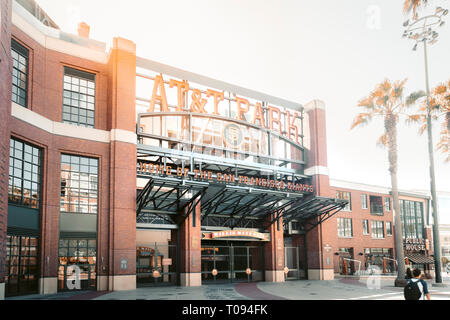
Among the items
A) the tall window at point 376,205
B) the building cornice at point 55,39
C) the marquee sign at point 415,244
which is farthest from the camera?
the marquee sign at point 415,244

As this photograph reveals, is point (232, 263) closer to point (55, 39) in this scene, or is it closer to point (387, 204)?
point (55, 39)

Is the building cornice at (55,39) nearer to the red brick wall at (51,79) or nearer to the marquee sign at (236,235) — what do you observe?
the red brick wall at (51,79)

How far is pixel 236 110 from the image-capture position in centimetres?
3894

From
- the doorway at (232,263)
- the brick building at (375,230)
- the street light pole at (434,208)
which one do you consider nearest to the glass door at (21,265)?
the doorway at (232,263)

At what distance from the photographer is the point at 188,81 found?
119 feet

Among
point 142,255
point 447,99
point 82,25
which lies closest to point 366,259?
point 447,99

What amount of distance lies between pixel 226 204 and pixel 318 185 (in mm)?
9563

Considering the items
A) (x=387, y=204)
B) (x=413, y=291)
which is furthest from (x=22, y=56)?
(x=387, y=204)

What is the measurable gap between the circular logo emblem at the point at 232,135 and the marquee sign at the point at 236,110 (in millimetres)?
959

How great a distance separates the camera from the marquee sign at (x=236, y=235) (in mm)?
34312

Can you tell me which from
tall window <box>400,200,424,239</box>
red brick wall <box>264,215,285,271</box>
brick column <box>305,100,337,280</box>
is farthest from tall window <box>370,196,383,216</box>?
red brick wall <box>264,215,285,271</box>

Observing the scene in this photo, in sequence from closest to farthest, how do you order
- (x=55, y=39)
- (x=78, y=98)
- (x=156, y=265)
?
(x=55, y=39) < (x=78, y=98) < (x=156, y=265)

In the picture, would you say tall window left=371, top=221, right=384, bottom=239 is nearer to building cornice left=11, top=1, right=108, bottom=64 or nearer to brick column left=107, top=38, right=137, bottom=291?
brick column left=107, top=38, right=137, bottom=291
